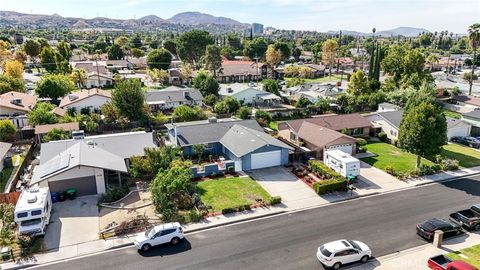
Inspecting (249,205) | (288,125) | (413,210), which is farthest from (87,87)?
(413,210)

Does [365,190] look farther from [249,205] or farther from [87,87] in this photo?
[87,87]

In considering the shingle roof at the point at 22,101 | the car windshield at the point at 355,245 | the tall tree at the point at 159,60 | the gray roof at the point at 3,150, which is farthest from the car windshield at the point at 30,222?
the tall tree at the point at 159,60

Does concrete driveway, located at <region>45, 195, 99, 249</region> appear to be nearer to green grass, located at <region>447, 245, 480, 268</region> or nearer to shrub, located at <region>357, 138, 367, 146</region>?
green grass, located at <region>447, 245, 480, 268</region>

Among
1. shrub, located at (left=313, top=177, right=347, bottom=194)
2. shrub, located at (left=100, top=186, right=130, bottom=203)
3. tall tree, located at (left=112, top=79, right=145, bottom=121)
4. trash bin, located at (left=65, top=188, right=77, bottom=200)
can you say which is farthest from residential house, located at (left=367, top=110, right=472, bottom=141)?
trash bin, located at (left=65, top=188, right=77, bottom=200)

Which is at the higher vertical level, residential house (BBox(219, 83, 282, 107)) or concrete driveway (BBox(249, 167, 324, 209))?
residential house (BBox(219, 83, 282, 107))

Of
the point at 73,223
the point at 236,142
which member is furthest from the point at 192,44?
the point at 73,223

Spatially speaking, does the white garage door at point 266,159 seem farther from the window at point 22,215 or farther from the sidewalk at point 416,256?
the window at point 22,215
